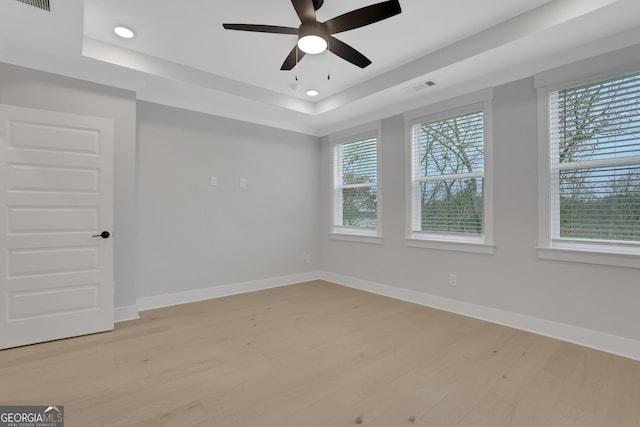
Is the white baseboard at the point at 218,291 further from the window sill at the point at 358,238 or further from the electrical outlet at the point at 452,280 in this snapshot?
the electrical outlet at the point at 452,280

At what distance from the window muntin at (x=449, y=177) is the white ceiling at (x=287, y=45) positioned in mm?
398

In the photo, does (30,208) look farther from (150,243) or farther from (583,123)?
(583,123)

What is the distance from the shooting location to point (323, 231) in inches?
212

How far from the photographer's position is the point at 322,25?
218 cm

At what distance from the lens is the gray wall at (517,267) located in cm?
258

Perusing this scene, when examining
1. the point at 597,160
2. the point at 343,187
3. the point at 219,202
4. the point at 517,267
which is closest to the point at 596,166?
the point at 597,160

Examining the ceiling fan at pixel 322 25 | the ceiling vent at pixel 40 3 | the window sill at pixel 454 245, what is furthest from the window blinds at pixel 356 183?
the ceiling vent at pixel 40 3

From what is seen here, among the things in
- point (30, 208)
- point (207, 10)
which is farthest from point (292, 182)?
point (30, 208)

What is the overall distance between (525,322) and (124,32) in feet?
15.2

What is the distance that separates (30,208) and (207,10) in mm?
2348

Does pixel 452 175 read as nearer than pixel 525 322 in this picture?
No

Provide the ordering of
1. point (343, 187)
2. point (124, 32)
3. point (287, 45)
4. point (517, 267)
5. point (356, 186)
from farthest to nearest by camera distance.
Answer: point (343, 187)
point (356, 186)
point (517, 267)
point (287, 45)
point (124, 32)

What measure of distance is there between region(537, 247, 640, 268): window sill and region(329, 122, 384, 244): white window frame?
197 cm

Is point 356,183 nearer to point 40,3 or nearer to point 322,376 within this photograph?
point 322,376
